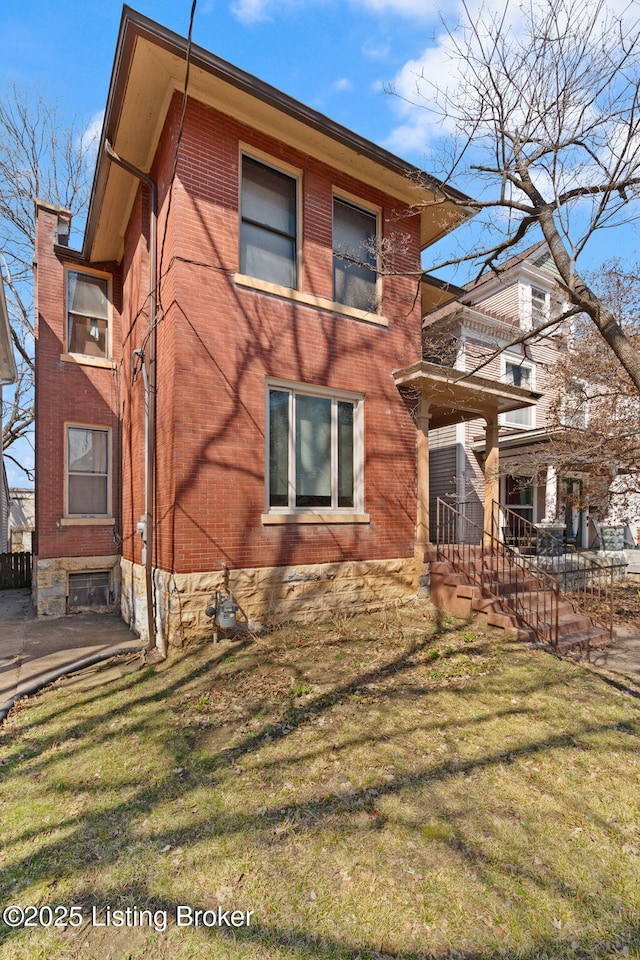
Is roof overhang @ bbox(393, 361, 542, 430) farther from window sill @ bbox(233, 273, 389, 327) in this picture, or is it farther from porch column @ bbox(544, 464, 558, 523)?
porch column @ bbox(544, 464, 558, 523)

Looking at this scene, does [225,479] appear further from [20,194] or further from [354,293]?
[20,194]

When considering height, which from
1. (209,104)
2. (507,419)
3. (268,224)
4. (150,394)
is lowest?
(150,394)

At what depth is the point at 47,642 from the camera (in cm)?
698

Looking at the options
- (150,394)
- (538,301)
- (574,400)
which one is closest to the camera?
(150,394)

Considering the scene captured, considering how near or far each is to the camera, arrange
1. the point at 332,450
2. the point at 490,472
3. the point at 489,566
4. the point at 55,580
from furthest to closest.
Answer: the point at 55,580 < the point at 490,472 < the point at 489,566 < the point at 332,450

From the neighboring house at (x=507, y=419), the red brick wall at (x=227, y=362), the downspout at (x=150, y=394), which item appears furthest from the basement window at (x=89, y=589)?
the neighboring house at (x=507, y=419)

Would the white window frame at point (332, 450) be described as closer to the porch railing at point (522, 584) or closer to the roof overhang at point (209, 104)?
the porch railing at point (522, 584)

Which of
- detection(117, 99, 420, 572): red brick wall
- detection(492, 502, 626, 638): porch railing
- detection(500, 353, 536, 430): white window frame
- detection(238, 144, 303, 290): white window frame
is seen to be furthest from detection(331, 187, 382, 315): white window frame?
detection(500, 353, 536, 430): white window frame

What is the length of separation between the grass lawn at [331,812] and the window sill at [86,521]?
16.3 ft

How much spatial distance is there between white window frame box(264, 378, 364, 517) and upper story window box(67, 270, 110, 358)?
5.77 m

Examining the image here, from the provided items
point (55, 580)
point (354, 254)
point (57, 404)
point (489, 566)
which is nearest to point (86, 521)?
point (55, 580)

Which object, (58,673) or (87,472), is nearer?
(58,673)

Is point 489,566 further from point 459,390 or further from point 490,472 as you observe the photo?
point 459,390

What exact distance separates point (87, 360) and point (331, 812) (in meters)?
9.80
